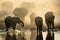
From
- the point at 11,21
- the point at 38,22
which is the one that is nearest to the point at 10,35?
the point at 11,21

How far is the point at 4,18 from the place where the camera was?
1782 mm

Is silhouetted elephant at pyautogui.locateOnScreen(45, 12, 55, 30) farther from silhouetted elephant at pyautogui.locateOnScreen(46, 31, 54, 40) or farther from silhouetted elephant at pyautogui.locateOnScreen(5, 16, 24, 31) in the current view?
silhouetted elephant at pyautogui.locateOnScreen(5, 16, 24, 31)

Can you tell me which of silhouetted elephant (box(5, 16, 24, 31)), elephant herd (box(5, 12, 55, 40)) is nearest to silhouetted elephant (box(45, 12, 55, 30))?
elephant herd (box(5, 12, 55, 40))

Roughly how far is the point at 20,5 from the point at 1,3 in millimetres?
167

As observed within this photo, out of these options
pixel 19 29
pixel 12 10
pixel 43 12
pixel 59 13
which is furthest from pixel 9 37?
pixel 59 13

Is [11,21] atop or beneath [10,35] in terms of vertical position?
atop

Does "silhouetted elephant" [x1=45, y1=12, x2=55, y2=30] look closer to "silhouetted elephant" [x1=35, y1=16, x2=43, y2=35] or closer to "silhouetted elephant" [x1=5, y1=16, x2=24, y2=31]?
"silhouetted elephant" [x1=35, y1=16, x2=43, y2=35]

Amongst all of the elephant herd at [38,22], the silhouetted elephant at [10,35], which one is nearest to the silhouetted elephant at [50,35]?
the elephant herd at [38,22]

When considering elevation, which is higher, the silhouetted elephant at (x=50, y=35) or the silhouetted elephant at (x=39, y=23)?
the silhouetted elephant at (x=39, y=23)

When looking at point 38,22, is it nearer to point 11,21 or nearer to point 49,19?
point 49,19

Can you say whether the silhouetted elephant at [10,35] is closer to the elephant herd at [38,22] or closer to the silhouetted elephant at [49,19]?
the elephant herd at [38,22]

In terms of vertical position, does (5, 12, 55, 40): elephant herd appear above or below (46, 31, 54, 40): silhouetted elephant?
above

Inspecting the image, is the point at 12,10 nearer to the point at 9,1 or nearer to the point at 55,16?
the point at 9,1

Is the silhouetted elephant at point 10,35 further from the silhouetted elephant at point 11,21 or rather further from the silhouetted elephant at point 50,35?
the silhouetted elephant at point 50,35
